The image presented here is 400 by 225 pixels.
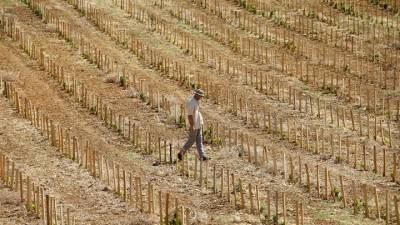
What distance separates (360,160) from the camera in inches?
872

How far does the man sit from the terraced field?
376 mm

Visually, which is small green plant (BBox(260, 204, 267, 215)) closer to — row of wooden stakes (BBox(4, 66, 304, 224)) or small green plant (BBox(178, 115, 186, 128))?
row of wooden stakes (BBox(4, 66, 304, 224))

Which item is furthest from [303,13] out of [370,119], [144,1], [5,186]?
[5,186]

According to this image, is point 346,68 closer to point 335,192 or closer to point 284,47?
point 284,47

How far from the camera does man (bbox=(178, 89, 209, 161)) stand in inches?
815

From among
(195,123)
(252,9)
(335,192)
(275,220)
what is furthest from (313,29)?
(275,220)

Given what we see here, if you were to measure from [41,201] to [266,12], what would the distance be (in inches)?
1016

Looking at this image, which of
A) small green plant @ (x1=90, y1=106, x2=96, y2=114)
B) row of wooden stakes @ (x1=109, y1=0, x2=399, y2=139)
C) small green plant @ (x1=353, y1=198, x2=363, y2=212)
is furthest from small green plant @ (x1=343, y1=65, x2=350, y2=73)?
small green plant @ (x1=353, y1=198, x2=363, y2=212)

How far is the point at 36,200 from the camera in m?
17.8

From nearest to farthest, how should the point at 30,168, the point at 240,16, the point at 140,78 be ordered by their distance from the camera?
the point at 30,168 < the point at 140,78 < the point at 240,16

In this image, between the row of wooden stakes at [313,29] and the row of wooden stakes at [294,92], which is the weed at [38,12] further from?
the row of wooden stakes at [294,92]

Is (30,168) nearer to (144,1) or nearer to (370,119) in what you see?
(370,119)

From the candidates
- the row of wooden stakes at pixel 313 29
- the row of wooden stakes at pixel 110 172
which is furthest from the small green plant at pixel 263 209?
the row of wooden stakes at pixel 313 29

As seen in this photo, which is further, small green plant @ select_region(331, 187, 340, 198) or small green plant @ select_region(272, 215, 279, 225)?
small green plant @ select_region(331, 187, 340, 198)
